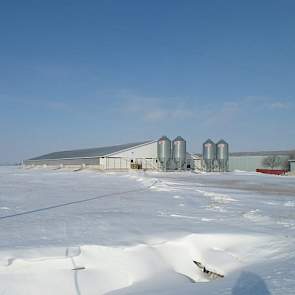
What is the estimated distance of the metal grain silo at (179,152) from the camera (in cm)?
6166

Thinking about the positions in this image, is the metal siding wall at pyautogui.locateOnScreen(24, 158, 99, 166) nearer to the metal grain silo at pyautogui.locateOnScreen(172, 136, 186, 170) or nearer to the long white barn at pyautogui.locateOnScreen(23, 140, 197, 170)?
the long white barn at pyautogui.locateOnScreen(23, 140, 197, 170)

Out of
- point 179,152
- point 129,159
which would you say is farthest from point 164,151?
point 129,159

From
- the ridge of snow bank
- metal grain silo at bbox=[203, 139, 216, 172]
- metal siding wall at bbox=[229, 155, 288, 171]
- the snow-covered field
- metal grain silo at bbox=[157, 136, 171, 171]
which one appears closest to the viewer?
the snow-covered field

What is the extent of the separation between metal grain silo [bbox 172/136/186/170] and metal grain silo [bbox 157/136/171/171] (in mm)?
1011

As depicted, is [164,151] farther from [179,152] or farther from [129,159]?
[129,159]

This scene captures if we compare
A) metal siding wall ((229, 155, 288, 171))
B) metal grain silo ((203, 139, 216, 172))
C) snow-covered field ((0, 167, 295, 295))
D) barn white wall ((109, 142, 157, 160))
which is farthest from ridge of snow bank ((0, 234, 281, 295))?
metal siding wall ((229, 155, 288, 171))

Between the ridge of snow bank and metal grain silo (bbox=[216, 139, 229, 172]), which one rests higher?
metal grain silo (bbox=[216, 139, 229, 172])

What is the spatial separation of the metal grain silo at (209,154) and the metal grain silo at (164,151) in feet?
21.3

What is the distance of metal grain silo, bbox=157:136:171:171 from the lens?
202ft

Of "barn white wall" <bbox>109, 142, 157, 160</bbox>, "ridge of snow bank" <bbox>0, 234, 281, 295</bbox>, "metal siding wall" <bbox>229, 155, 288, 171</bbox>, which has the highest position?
"barn white wall" <bbox>109, 142, 157, 160</bbox>

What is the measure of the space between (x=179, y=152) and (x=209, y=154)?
17.9ft

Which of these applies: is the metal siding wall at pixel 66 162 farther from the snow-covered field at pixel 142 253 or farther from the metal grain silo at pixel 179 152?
the snow-covered field at pixel 142 253

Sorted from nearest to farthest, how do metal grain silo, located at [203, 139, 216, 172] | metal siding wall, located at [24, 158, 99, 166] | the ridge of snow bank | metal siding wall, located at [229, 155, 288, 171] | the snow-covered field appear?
1. the snow-covered field
2. the ridge of snow bank
3. metal grain silo, located at [203, 139, 216, 172]
4. metal siding wall, located at [24, 158, 99, 166]
5. metal siding wall, located at [229, 155, 288, 171]

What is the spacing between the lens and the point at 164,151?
202 ft
